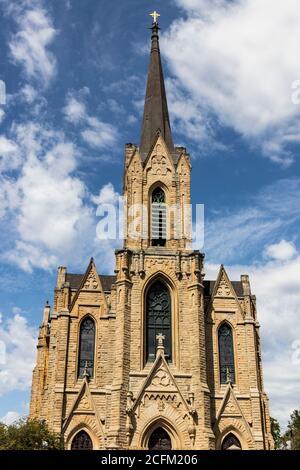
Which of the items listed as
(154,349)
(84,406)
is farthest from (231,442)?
(84,406)

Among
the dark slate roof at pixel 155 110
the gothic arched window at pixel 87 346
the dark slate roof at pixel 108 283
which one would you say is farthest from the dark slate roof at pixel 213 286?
the dark slate roof at pixel 155 110

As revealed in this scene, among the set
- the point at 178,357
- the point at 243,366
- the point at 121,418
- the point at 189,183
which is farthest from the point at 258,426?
the point at 189,183

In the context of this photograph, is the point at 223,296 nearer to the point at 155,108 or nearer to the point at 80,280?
the point at 80,280

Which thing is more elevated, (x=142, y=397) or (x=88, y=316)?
(x=88, y=316)

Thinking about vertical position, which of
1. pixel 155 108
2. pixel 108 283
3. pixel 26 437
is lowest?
pixel 26 437

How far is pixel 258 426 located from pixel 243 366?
136 inches

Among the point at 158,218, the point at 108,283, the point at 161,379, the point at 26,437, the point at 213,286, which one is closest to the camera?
the point at 26,437

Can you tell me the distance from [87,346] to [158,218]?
30.7 feet

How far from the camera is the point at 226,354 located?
1265 inches

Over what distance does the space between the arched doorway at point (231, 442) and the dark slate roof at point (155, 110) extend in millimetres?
18399

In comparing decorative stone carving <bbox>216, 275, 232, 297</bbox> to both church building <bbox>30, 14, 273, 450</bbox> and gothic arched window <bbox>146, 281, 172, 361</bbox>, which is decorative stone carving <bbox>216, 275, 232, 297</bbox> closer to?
church building <bbox>30, 14, 273, 450</bbox>

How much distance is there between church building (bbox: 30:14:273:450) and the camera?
28688 mm

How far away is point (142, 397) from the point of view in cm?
2884
